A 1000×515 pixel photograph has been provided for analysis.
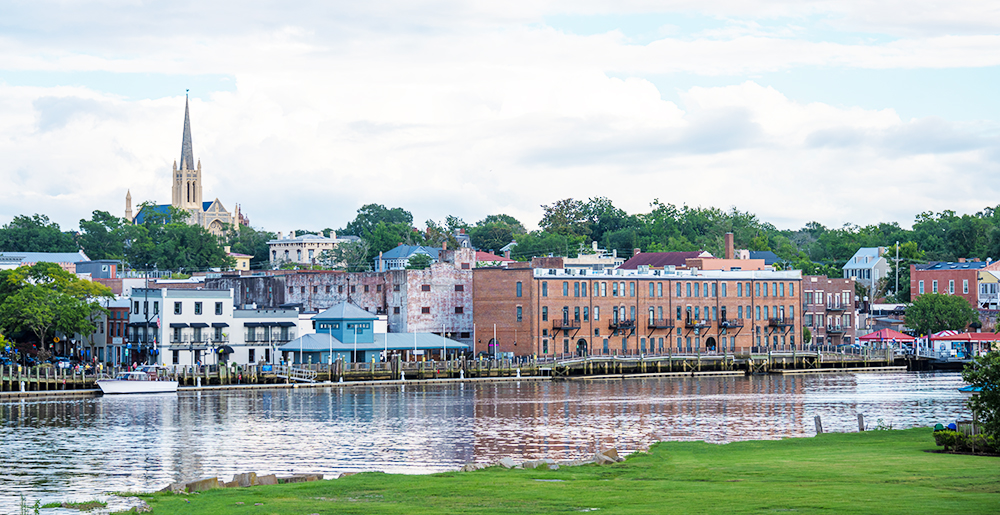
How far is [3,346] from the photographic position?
95.1 meters

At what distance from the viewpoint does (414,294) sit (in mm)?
120625

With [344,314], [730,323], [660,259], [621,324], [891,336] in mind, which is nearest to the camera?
[344,314]

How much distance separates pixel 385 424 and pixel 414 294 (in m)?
54.8

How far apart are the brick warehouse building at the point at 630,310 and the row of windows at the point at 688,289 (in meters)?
0.10

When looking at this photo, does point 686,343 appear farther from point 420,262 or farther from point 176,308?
point 420,262

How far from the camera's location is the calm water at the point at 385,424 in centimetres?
4731

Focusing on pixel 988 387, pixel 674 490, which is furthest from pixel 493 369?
pixel 674 490

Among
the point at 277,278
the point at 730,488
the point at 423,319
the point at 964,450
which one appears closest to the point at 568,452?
the point at 964,450

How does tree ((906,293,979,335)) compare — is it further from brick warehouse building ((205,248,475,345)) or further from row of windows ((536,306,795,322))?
brick warehouse building ((205,248,475,345))

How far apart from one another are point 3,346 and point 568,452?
201 ft

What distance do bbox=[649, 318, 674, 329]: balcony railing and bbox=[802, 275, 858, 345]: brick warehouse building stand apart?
68.1 feet

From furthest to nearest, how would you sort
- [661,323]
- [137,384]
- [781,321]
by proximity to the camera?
[781,321] → [661,323] → [137,384]

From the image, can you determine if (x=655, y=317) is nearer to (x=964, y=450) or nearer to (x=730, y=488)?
(x=964, y=450)

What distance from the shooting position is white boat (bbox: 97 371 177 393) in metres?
88.5
